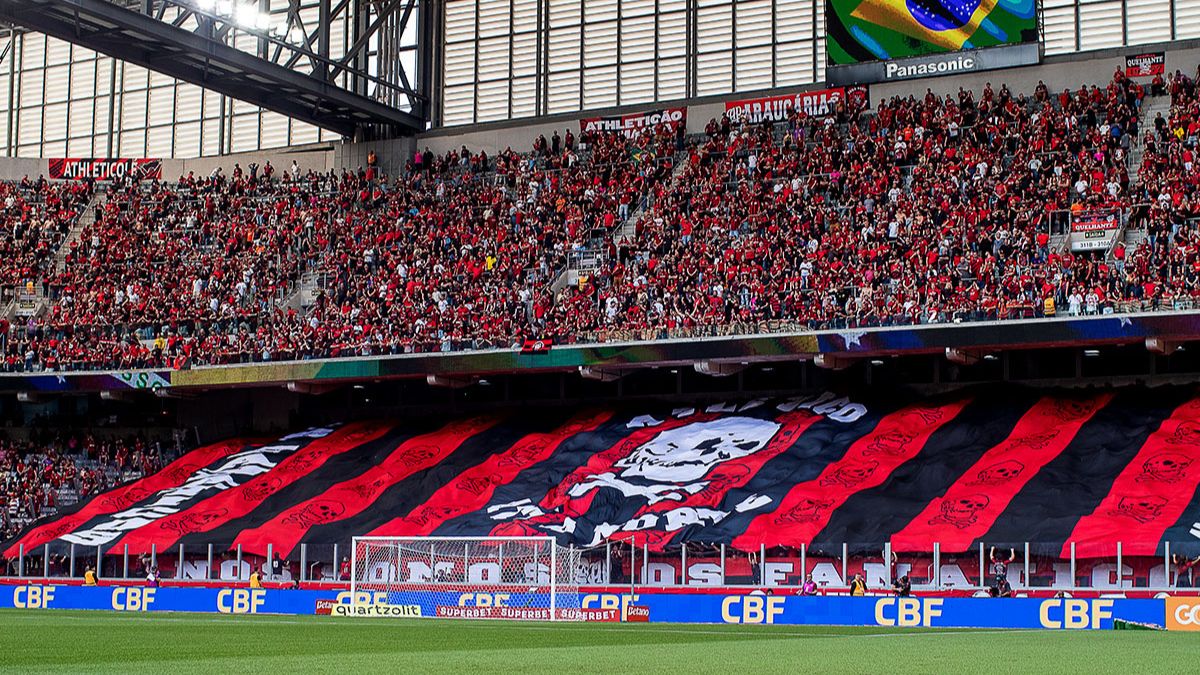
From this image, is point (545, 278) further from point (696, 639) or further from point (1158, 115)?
point (696, 639)

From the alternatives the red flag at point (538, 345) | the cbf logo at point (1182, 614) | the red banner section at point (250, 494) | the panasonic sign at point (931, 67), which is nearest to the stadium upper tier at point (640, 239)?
the red flag at point (538, 345)

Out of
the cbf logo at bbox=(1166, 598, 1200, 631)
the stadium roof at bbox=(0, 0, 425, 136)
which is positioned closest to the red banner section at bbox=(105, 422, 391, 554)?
the stadium roof at bbox=(0, 0, 425, 136)

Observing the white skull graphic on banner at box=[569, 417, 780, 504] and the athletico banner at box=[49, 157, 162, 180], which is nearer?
the white skull graphic on banner at box=[569, 417, 780, 504]

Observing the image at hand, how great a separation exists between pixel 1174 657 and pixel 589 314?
3144 cm

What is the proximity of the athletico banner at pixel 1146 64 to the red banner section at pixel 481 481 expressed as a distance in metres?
19.2

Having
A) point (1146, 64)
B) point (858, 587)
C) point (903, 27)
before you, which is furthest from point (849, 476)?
point (903, 27)

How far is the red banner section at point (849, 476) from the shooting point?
3922 cm

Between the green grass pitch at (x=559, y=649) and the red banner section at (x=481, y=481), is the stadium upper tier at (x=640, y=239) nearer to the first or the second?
the red banner section at (x=481, y=481)

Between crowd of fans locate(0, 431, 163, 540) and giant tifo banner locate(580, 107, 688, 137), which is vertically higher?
giant tifo banner locate(580, 107, 688, 137)

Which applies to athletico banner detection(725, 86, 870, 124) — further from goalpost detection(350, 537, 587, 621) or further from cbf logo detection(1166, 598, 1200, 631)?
cbf logo detection(1166, 598, 1200, 631)

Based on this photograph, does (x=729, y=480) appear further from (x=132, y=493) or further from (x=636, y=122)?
(x=132, y=493)

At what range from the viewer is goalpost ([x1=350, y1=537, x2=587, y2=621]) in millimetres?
36156

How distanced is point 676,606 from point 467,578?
22.5 feet

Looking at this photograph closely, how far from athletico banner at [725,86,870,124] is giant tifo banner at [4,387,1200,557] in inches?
427
